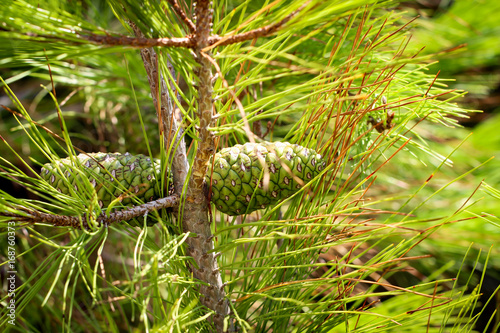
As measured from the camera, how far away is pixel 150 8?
303 millimetres

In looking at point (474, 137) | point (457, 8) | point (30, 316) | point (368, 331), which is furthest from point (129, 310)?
point (457, 8)

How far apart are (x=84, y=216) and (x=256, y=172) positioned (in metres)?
0.17

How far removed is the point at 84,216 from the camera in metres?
0.36

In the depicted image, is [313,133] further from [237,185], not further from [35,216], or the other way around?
[35,216]

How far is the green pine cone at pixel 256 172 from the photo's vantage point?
373mm

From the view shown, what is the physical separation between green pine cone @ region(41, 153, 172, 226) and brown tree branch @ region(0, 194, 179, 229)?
0.06 ft

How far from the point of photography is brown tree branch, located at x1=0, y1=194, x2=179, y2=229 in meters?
0.33

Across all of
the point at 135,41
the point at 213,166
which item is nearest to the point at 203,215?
the point at 213,166

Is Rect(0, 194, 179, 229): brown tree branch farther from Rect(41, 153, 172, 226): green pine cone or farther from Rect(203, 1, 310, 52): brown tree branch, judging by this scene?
Rect(203, 1, 310, 52): brown tree branch

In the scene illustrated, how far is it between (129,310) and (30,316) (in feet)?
0.63

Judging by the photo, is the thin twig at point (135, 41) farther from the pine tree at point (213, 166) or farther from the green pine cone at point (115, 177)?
the green pine cone at point (115, 177)

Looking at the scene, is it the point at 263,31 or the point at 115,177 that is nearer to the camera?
the point at 263,31

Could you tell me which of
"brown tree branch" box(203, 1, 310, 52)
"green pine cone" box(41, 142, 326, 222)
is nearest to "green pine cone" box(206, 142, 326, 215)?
"green pine cone" box(41, 142, 326, 222)

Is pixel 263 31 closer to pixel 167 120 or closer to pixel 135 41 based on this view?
pixel 135 41
